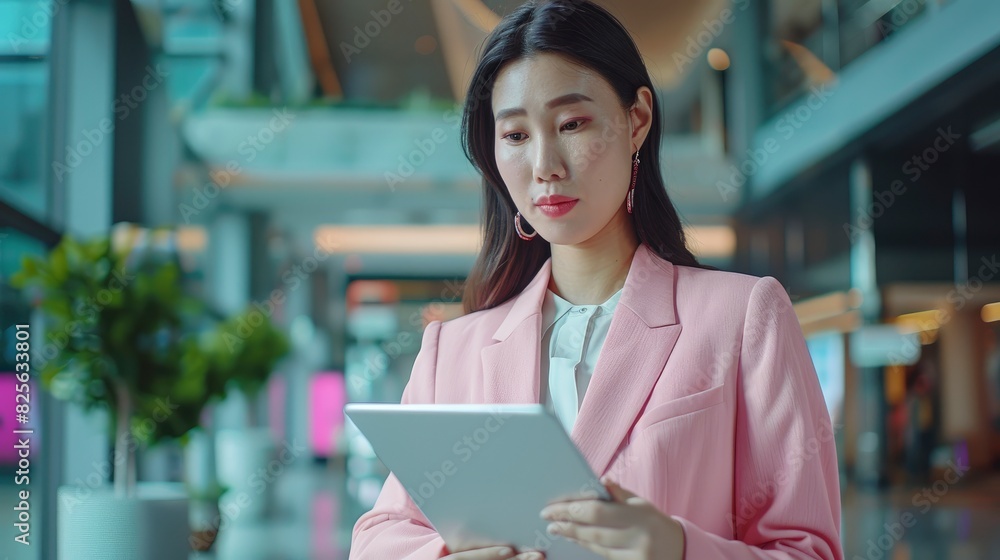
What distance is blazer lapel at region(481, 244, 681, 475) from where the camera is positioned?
1.28 metres

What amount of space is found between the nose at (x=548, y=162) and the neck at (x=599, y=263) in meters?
0.18

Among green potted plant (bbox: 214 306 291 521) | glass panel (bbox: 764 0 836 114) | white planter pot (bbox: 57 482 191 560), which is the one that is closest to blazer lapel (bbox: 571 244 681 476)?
white planter pot (bbox: 57 482 191 560)

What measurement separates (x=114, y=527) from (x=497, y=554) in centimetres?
317

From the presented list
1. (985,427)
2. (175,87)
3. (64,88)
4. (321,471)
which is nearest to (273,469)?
(175,87)

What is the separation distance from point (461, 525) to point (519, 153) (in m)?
0.53

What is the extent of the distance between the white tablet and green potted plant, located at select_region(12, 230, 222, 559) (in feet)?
10.1

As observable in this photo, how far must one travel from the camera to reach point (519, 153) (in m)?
1.36

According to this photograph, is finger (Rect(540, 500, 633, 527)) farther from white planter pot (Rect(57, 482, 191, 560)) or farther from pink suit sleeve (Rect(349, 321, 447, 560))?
white planter pot (Rect(57, 482, 191, 560))

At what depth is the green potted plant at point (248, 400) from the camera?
756 cm

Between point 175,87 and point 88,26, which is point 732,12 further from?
point 88,26

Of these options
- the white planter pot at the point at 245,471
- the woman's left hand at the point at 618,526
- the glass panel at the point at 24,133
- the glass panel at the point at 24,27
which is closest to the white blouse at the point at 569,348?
the woman's left hand at the point at 618,526

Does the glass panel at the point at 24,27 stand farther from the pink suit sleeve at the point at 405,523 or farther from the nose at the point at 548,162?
the nose at the point at 548,162

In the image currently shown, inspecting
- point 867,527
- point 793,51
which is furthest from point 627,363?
point 793,51

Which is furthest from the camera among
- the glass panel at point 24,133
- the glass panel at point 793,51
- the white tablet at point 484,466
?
the glass panel at point 793,51
